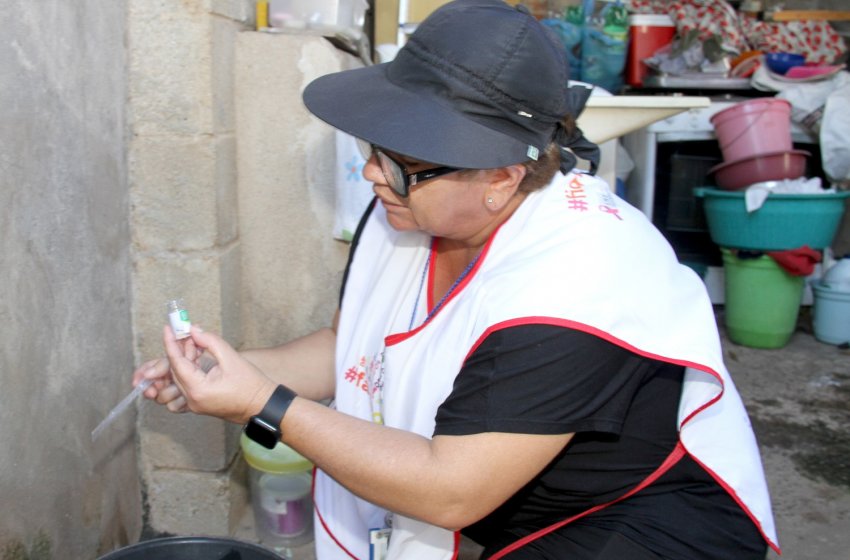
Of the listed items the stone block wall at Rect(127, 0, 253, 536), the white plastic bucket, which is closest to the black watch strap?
the stone block wall at Rect(127, 0, 253, 536)

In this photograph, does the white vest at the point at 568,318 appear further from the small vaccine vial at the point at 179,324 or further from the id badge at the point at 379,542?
the small vaccine vial at the point at 179,324

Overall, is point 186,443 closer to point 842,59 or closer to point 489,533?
point 489,533

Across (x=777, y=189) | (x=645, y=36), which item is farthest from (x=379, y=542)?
(x=645, y=36)

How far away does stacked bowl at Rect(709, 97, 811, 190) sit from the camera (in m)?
4.75

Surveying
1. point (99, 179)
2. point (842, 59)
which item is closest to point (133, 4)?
point (99, 179)

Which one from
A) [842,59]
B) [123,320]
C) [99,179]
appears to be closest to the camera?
[99,179]

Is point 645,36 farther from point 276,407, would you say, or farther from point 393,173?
point 276,407

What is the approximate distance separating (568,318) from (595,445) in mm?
317

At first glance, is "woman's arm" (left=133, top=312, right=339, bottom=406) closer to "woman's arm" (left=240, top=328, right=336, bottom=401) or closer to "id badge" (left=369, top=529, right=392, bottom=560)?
"woman's arm" (left=240, top=328, right=336, bottom=401)

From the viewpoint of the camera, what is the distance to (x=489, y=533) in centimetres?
180

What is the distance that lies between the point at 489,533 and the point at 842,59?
198 inches

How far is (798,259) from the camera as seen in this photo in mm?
4680

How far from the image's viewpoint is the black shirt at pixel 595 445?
4.77 ft

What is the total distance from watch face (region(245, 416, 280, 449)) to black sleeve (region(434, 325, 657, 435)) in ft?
0.98
